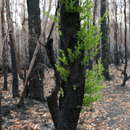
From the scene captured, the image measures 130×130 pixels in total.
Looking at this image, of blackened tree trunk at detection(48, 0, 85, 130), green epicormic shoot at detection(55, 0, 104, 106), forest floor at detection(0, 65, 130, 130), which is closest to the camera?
green epicormic shoot at detection(55, 0, 104, 106)

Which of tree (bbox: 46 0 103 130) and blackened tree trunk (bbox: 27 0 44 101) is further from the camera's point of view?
blackened tree trunk (bbox: 27 0 44 101)

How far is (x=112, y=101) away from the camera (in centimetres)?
1059

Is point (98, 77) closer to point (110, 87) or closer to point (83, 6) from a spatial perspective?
point (83, 6)

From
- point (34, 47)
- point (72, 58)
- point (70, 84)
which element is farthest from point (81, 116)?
point (72, 58)

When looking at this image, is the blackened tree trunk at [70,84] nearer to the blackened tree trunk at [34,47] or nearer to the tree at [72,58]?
the tree at [72,58]

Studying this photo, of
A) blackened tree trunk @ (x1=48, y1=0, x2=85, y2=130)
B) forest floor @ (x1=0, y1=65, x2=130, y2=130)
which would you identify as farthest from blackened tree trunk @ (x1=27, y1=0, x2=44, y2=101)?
blackened tree trunk @ (x1=48, y1=0, x2=85, y2=130)

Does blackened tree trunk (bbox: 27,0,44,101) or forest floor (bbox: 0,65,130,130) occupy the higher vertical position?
blackened tree trunk (bbox: 27,0,44,101)

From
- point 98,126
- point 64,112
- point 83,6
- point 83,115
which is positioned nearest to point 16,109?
point 83,115

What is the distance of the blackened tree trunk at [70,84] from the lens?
4.20 meters

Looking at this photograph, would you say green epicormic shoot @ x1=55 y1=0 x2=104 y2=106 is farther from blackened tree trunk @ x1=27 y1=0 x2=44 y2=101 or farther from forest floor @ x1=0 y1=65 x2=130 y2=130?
blackened tree trunk @ x1=27 y1=0 x2=44 y2=101

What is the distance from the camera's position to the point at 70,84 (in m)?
4.27

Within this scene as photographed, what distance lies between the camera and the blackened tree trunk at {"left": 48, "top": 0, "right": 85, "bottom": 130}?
165 inches

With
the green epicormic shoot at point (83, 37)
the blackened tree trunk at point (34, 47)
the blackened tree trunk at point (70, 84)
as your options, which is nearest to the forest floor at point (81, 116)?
the blackened tree trunk at point (34, 47)

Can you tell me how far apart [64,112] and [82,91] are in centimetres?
58
